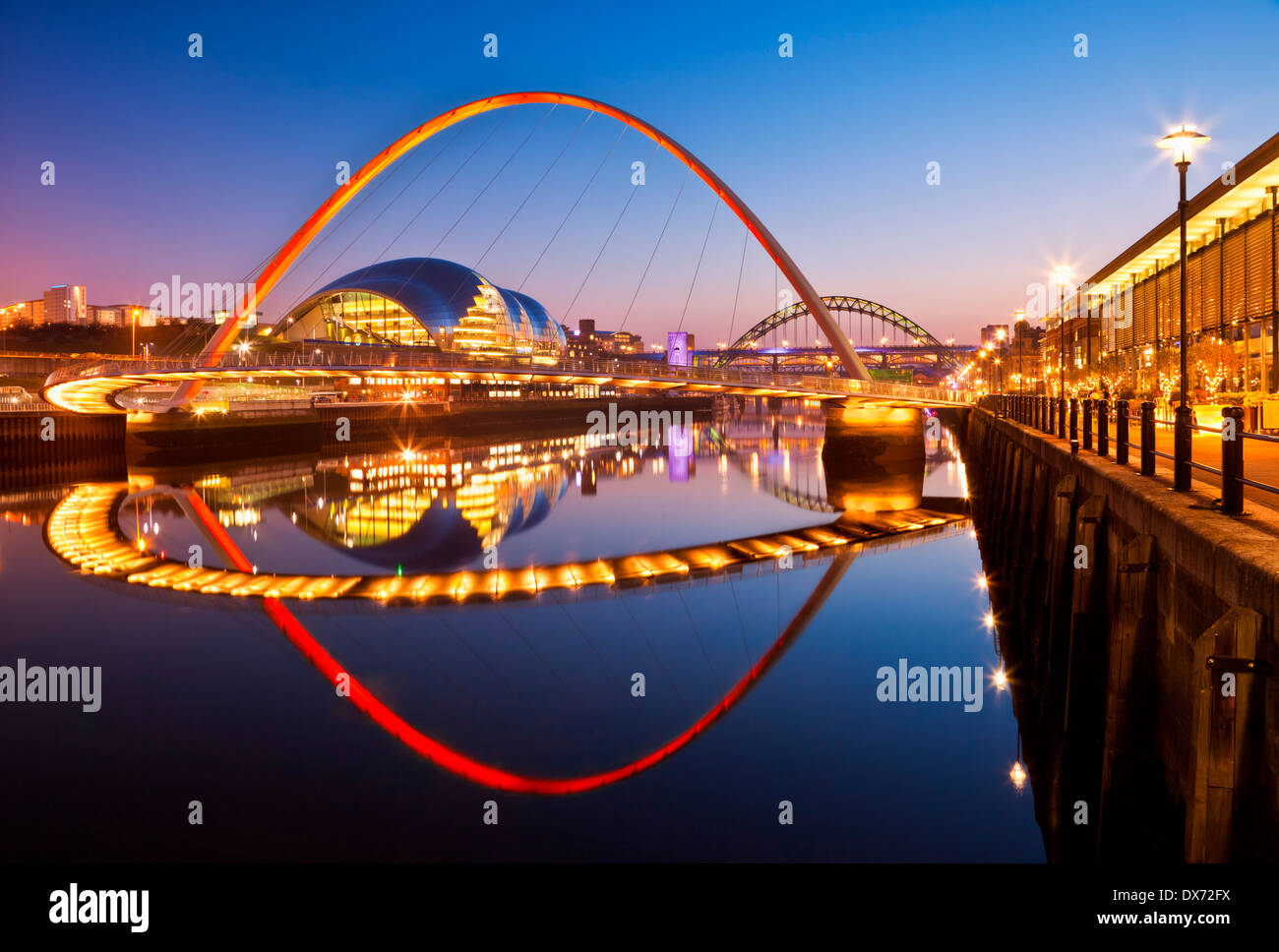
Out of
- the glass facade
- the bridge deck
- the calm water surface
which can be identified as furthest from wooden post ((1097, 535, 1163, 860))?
the glass facade

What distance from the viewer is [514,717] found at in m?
12.2

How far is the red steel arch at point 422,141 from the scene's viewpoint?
42688 millimetres

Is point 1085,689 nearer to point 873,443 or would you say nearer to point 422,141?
point 873,443

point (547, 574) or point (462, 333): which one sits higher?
point (462, 333)

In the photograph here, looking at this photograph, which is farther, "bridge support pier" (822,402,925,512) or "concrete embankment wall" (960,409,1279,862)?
"bridge support pier" (822,402,925,512)

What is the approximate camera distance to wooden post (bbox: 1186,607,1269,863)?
4.79 metres

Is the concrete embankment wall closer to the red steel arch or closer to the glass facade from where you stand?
the red steel arch

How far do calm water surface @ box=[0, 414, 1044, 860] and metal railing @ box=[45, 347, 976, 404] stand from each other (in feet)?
31.4

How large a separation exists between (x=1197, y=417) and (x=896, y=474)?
19533 millimetres

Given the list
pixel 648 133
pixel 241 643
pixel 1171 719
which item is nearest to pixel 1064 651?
pixel 1171 719

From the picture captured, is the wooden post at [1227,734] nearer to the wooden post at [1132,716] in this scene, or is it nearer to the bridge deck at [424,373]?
the wooden post at [1132,716]

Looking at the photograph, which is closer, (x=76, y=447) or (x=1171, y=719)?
(x=1171, y=719)

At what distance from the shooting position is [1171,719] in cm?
734
